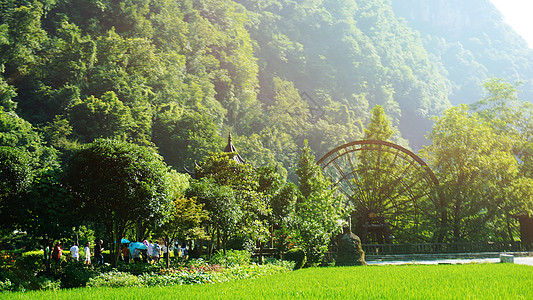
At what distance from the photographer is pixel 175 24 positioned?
76.0 metres

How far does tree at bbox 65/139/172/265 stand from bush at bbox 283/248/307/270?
9.37m

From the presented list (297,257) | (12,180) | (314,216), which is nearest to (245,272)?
(297,257)

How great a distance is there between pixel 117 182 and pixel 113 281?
336cm

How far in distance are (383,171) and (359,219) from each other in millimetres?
4946

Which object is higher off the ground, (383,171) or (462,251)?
(383,171)

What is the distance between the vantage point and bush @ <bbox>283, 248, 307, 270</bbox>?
23500 millimetres

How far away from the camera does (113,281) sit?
13.9 meters

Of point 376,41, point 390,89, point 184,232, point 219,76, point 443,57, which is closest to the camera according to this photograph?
point 184,232

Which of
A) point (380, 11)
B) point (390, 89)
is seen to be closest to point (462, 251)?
point (390, 89)

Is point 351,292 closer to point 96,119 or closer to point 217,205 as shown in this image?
point 217,205

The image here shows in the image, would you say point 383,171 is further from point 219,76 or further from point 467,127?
point 219,76

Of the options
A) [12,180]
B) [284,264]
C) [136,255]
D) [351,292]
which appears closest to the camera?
[351,292]

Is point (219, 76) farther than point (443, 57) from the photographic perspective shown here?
No

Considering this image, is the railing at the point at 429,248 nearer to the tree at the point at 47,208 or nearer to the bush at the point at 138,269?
the bush at the point at 138,269
